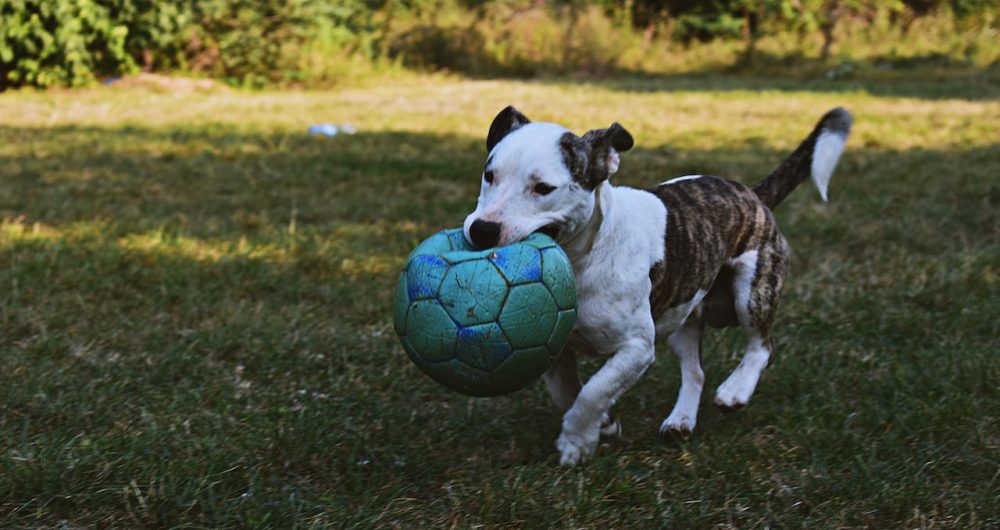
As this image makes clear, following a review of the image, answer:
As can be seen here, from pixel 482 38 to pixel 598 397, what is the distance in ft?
51.9

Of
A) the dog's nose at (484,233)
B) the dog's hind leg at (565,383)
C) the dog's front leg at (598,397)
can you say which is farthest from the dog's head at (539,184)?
the dog's hind leg at (565,383)

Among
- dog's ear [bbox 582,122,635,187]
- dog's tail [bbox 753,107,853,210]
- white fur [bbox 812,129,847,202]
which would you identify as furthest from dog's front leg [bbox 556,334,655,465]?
white fur [bbox 812,129,847,202]

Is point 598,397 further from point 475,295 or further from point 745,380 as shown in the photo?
point 745,380

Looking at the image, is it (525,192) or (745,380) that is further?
(745,380)

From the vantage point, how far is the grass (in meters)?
2.90

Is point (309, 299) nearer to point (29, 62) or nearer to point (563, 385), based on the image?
point (563, 385)

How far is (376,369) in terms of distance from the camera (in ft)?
13.6

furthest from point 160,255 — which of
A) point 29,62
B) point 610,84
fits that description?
point 610,84

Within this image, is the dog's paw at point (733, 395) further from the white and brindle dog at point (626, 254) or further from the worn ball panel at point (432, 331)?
the worn ball panel at point (432, 331)

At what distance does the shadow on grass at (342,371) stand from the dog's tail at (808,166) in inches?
28.6

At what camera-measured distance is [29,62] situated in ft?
42.1

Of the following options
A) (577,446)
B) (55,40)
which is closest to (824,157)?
(577,446)

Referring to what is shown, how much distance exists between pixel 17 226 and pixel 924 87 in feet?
43.8

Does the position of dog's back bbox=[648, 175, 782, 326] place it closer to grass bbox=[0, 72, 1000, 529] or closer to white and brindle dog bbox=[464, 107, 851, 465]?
white and brindle dog bbox=[464, 107, 851, 465]
